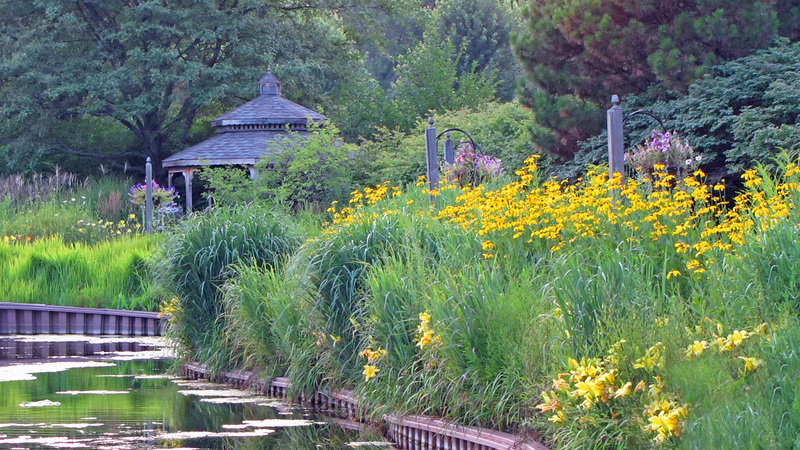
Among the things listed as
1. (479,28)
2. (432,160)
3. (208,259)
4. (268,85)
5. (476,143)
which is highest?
(479,28)

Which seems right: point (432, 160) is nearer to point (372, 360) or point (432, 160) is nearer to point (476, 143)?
point (372, 360)

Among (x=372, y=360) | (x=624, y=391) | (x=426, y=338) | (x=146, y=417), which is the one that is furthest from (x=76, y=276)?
(x=624, y=391)

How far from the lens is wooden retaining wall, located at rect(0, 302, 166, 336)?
49.0 ft

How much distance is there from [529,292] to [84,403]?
431 centimetres

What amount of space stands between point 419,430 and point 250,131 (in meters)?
17.5

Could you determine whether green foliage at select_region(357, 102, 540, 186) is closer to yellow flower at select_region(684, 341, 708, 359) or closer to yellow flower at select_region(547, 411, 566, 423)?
yellow flower at select_region(547, 411, 566, 423)

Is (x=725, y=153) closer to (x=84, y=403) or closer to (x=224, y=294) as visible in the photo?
(x=224, y=294)

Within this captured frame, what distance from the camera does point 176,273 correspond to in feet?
34.8

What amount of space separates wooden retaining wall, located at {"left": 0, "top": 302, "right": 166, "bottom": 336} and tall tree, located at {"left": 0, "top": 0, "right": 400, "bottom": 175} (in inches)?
446

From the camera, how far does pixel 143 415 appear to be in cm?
860

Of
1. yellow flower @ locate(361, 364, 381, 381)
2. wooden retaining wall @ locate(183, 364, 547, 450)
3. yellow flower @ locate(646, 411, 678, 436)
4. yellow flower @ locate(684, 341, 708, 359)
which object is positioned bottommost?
wooden retaining wall @ locate(183, 364, 547, 450)

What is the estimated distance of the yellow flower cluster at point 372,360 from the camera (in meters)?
7.59

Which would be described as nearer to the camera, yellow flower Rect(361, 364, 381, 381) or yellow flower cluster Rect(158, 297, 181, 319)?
yellow flower Rect(361, 364, 381, 381)

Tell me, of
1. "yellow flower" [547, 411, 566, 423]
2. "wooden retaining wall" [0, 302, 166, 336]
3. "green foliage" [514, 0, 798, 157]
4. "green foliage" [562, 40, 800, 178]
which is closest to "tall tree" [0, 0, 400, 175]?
"wooden retaining wall" [0, 302, 166, 336]
